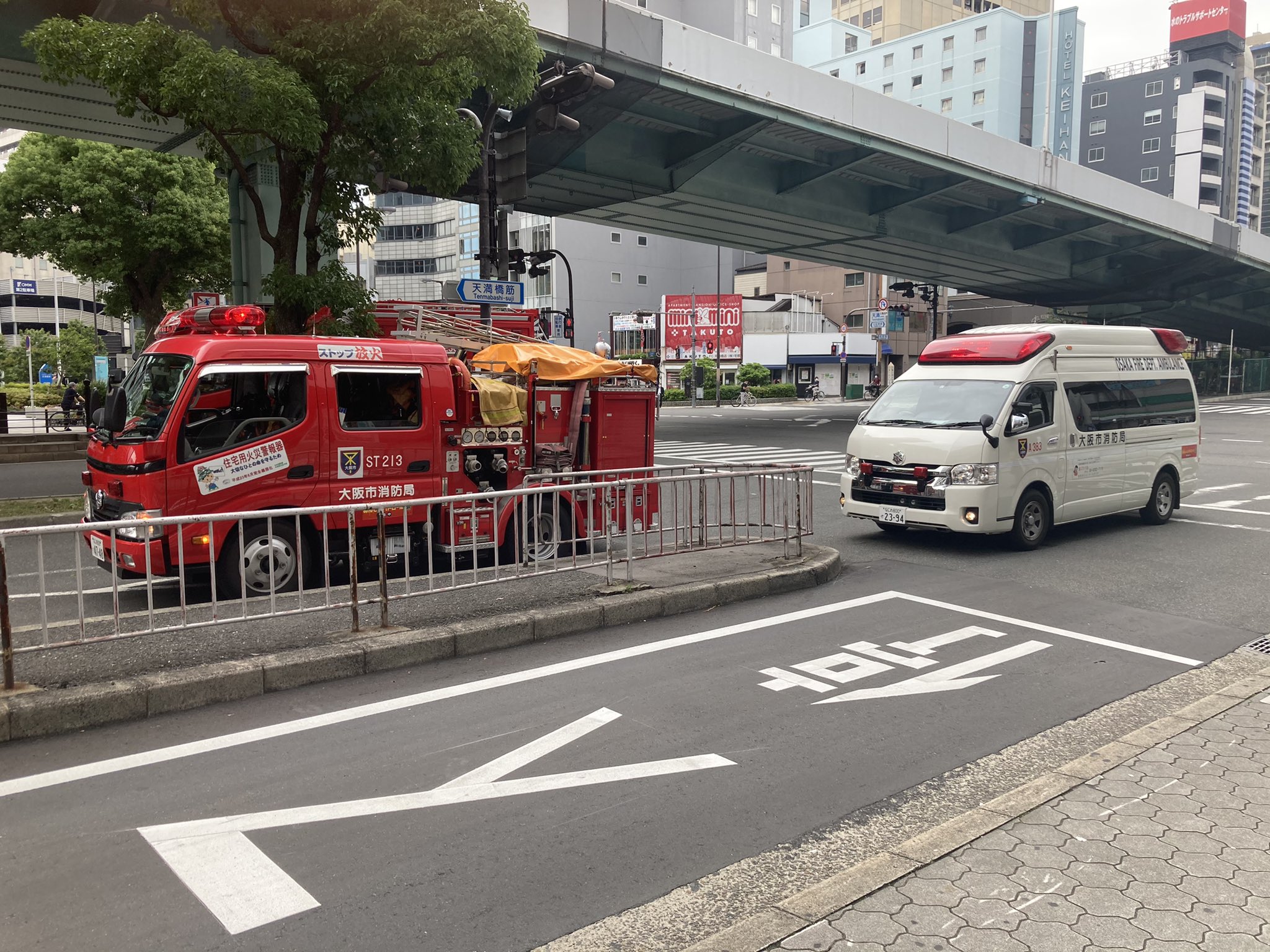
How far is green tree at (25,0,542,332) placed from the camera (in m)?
10.2

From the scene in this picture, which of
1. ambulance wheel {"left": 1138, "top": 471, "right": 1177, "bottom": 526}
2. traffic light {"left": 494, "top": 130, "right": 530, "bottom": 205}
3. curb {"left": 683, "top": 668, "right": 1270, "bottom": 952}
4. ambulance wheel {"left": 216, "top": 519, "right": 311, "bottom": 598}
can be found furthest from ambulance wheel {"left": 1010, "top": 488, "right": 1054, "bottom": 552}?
ambulance wheel {"left": 216, "top": 519, "right": 311, "bottom": 598}

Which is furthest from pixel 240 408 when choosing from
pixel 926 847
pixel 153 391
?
pixel 926 847

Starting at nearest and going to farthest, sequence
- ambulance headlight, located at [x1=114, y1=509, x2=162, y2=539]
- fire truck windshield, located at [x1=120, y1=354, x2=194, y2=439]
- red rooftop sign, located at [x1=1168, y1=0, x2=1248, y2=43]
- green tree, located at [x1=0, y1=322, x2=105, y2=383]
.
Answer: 1. ambulance headlight, located at [x1=114, y1=509, x2=162, y2=539]
2. fire truck windshield, located at [x1=120, y1=354, x2=194, y2=439]
3. green tree, located at [x1=0, y1=322, x2=105, y2=383]
4. red rooftop sign, located at [x1=1168, y1=0, x2=1248, y2=43]

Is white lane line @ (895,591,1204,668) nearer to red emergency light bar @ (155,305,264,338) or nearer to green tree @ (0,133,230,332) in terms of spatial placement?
red emergency light bar @ (155,305,264,338)

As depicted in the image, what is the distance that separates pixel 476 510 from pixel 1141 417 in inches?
374

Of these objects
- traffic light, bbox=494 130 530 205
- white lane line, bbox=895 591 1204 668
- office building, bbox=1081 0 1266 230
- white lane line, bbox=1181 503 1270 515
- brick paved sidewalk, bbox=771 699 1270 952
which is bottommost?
white lane line, bbox=895 591 1204 668

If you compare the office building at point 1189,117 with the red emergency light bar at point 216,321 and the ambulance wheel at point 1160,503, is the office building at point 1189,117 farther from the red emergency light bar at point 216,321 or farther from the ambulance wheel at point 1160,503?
the red emergency light bar at point 216,321

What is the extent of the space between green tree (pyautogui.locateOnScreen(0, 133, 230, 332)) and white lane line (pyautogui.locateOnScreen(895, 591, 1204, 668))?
74.1 ft

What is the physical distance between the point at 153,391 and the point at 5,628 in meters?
3.37

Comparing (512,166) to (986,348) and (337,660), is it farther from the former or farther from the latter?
(337,660)

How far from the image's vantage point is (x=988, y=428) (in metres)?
10.6

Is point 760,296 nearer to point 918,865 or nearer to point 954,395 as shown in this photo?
point 954,395

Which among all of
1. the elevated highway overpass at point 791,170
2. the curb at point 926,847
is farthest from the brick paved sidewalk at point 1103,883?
the elevated highway overpass at point 791,170

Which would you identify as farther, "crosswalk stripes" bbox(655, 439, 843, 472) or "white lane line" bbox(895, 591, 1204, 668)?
"crosswalk stripes" bbox(655, 439, 843, 472)
